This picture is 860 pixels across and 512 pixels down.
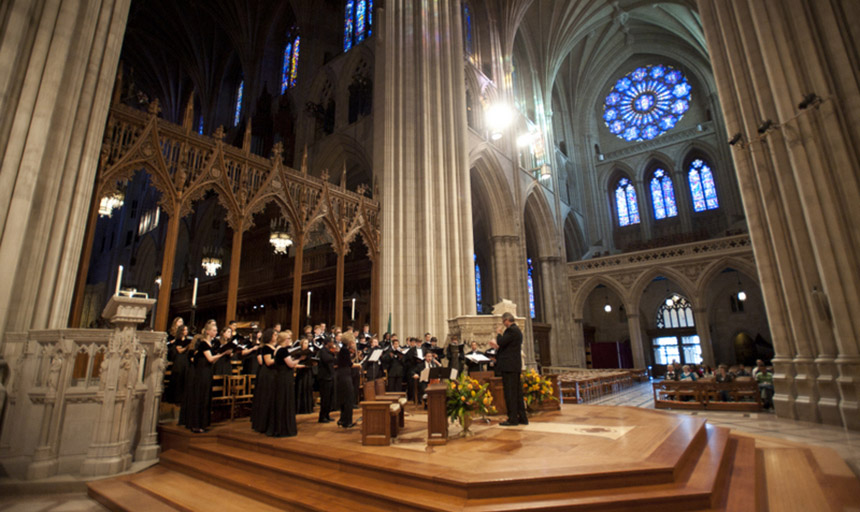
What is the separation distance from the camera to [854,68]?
725cm

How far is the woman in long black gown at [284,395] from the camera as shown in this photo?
5.26 metres

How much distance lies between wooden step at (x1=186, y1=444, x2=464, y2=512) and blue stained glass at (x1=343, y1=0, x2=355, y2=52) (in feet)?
52.6

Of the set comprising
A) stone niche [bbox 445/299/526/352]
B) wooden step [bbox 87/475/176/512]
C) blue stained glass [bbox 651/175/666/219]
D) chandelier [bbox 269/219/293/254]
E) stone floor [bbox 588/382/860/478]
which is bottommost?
wooden step [bbox 87/475/176/512]

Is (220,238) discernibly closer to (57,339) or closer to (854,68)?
(57,339)

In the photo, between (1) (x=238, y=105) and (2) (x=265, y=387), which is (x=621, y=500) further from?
(1) (x=238, y=105)

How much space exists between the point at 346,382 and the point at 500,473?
3086mm

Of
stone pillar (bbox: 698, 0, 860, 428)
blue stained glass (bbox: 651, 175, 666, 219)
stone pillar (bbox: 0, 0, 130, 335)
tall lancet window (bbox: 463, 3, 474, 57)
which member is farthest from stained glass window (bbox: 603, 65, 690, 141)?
stone pillar (bbox: 0, 0, 130, 335)

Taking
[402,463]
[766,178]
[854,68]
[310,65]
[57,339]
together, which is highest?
[310,65]

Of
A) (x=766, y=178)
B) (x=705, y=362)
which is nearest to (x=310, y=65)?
(x=766, y=178)

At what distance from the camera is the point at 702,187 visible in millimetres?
24672

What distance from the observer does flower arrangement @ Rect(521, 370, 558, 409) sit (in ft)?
21.5

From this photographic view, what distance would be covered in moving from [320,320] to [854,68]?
1390 centimetres

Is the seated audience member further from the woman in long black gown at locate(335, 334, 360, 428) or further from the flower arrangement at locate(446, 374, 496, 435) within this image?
the woman in long black gown at locate(335, 334, 360, 428)

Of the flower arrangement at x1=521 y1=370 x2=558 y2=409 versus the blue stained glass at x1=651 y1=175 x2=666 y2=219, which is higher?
the blue stained glass at x1=651 y1=175 x2=666 y2=219
